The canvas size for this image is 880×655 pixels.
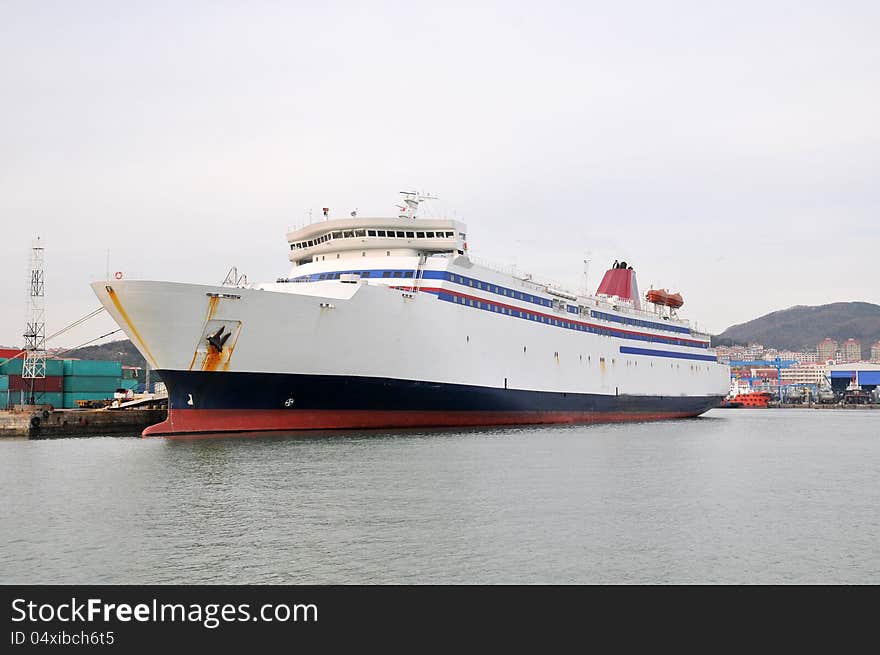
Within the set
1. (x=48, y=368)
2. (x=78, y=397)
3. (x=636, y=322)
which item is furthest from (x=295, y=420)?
(x=636, y=322)

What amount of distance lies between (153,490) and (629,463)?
45.9 feet

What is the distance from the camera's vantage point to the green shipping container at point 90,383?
53.6 meters

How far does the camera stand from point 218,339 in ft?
93.4

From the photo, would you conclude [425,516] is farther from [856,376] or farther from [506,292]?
[856,376]

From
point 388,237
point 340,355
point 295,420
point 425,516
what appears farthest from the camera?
point 388,237

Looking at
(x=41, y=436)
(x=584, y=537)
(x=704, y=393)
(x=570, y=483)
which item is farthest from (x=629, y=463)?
(x=704, y=393)

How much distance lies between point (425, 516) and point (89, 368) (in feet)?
152

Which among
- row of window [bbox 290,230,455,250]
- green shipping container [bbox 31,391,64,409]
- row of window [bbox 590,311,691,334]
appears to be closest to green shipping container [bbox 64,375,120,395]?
green shipping container [bbox 31,391,64,409]

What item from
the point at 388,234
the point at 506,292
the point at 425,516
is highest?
the point at 388,234

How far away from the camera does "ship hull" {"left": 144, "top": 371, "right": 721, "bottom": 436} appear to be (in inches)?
1145

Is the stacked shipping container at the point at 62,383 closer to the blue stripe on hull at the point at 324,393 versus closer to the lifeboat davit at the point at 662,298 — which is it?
the blue stripe on hull at the point at 324,393
